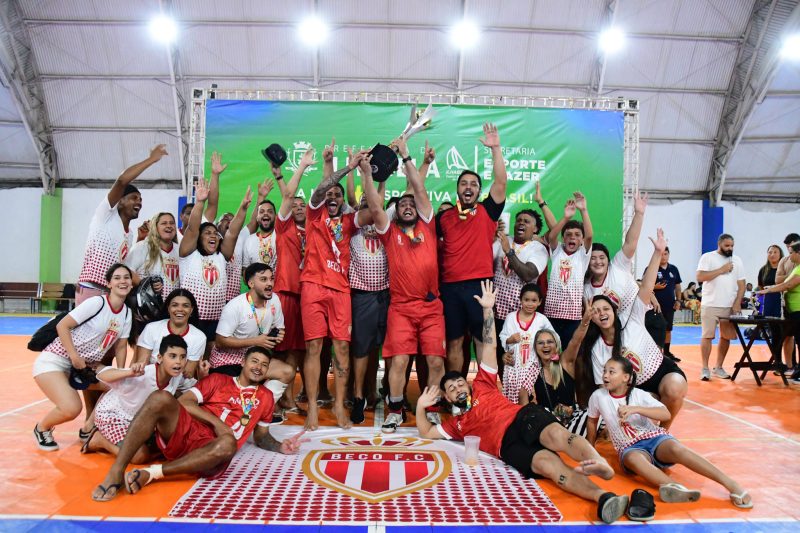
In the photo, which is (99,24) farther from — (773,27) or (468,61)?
(773,27)

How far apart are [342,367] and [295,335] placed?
27.9 inches

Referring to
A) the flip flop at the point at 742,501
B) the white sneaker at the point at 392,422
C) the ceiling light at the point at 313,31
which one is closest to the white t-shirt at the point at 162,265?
the white sneaker at the point at 392,422

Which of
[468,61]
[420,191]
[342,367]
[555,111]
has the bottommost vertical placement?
[342,367]

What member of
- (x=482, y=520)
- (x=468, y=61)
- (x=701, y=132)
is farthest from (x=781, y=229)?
(x=482, y=520)

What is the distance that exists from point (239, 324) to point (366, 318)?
121 centimetres

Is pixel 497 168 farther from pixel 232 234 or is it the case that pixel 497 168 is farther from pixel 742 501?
pixel 742 501

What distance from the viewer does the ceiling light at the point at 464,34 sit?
637 inches

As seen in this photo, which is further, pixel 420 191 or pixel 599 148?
pixel 599 148

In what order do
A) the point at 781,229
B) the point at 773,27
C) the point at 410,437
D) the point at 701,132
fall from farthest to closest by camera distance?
the point at 781,229, the point at 701,132, the point at 773,27, the point at 410,437

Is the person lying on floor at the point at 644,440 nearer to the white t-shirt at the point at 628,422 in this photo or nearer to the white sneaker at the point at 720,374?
the white t-shirt at the point at 628,422

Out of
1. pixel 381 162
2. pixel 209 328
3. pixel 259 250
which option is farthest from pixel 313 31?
pixel 209 328

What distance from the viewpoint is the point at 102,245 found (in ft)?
16.5

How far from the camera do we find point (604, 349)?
4.92 m

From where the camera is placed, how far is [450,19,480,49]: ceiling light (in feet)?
53.1
